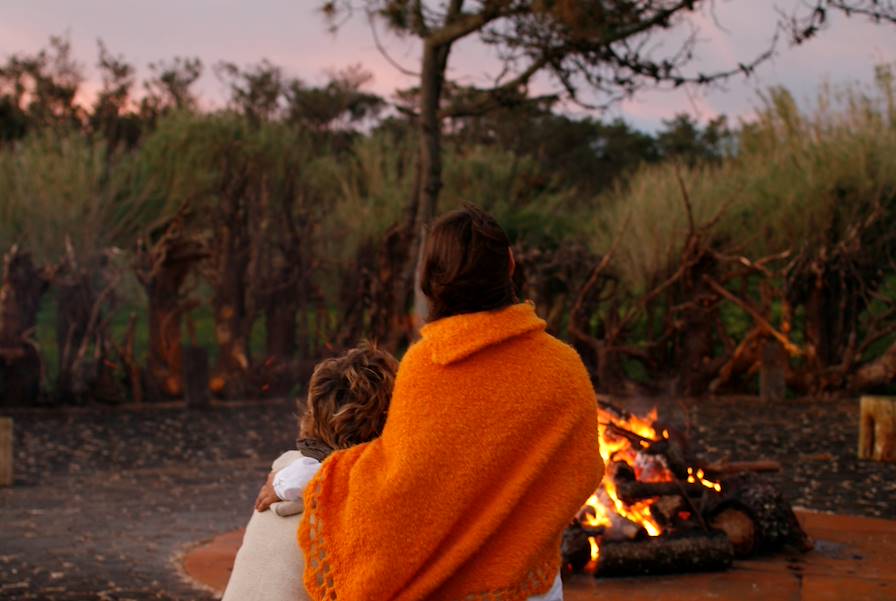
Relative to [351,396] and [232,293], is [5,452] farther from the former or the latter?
[232,293]

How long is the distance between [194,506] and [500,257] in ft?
19.1

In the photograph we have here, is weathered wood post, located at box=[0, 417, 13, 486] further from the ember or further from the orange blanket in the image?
the orange blanket

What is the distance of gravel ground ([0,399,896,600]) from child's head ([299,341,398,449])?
3074 mm

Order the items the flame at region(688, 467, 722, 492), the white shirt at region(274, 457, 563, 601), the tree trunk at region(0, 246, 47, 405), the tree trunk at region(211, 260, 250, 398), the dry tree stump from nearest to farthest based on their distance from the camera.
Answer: the white shirt at region(274, 457, 563, 601)
the flame at region(688, 467, 722, 492)
the dry tree stump
the tree trunk at region(0, 246, 47, 405)
the tree trunk at region(211, 260, 250, 398)

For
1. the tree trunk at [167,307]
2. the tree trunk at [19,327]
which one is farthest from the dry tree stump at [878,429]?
the tree trunk at [19,327]

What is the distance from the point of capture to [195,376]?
1411 centimetres

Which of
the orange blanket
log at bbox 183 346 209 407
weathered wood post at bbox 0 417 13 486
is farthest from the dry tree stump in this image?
the orange blanket

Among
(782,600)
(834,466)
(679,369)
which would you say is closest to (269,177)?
(679,369)

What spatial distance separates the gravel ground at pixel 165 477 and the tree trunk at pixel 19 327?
1.25 ft

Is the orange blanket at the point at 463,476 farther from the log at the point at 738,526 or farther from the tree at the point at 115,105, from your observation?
the tree at the point at 115,105

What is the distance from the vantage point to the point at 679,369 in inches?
599

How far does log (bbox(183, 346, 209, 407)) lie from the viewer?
1404cm

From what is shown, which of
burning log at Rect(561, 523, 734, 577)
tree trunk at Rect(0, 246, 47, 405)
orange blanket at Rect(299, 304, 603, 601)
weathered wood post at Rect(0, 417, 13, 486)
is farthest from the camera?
tree trunk at Rect(0, 246, 47, 405)

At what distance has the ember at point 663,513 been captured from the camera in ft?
17.9
